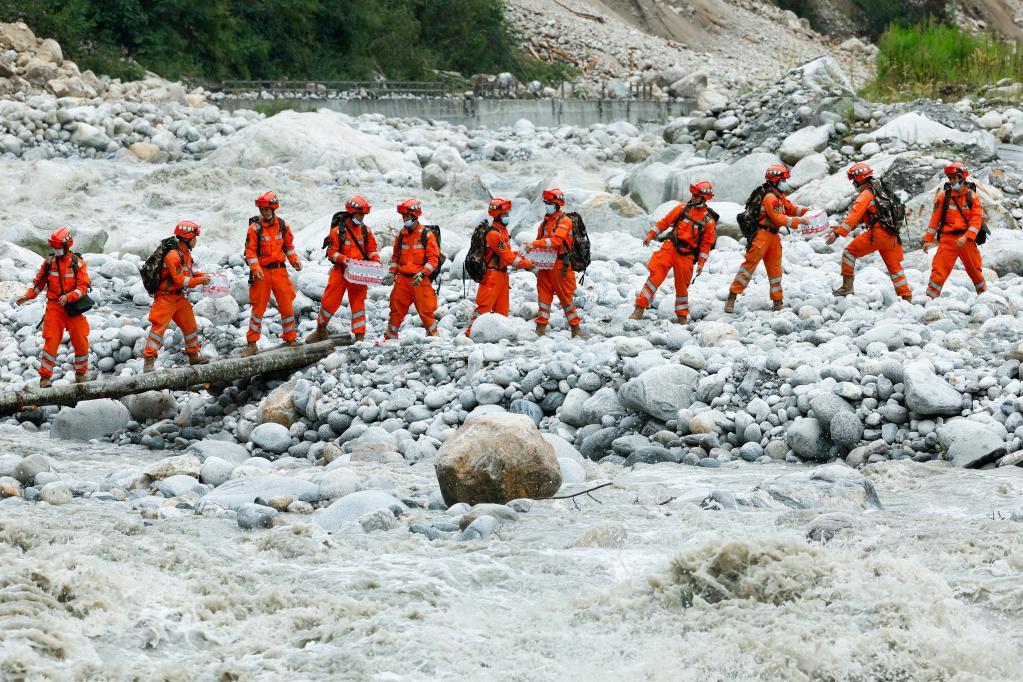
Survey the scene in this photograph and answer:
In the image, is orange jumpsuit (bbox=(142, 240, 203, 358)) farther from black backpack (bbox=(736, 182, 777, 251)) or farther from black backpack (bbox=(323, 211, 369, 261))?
black backpack (bbox=(736, 182, 777, 251))

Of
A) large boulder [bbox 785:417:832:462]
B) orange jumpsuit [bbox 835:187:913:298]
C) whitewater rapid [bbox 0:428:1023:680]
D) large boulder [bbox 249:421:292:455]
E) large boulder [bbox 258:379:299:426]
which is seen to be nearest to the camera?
whitewater rapid [bbox 0:428:1023:680]

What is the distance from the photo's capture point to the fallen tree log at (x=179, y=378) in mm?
9648

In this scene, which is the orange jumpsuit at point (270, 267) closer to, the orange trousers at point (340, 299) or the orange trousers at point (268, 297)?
the orange trousers at point (268, 297)

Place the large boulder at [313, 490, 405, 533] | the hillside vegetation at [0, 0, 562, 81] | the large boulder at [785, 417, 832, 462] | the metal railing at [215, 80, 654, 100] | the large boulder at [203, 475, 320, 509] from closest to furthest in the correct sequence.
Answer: the large boulder at [313, 490, 405, 533] < the large boulder at [203, 475, 320, 509] < the large boulder at [785, 417, 832, 462] < the hillside vegetation at [0, 0, 562, 81] < the metal railing at [215, 80, 654, 100]

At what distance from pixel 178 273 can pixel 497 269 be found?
2796 millimetres

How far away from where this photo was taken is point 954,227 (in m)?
11.0

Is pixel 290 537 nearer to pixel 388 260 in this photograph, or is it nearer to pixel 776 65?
pixel 388 260

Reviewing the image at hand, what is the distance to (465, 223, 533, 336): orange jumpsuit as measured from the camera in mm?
10734

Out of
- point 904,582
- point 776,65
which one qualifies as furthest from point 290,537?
point 776,65

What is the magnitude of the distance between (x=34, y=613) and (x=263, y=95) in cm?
2275

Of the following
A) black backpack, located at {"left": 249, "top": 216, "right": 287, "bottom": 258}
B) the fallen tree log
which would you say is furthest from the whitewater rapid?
black backpack, located at {"left": 249, "top": 216, "right": 287, "bottom": 258}

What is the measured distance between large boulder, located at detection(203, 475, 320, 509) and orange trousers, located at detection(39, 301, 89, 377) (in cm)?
334

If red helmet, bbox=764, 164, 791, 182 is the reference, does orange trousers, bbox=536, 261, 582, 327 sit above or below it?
below

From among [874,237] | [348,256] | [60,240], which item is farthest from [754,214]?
[60,240]
